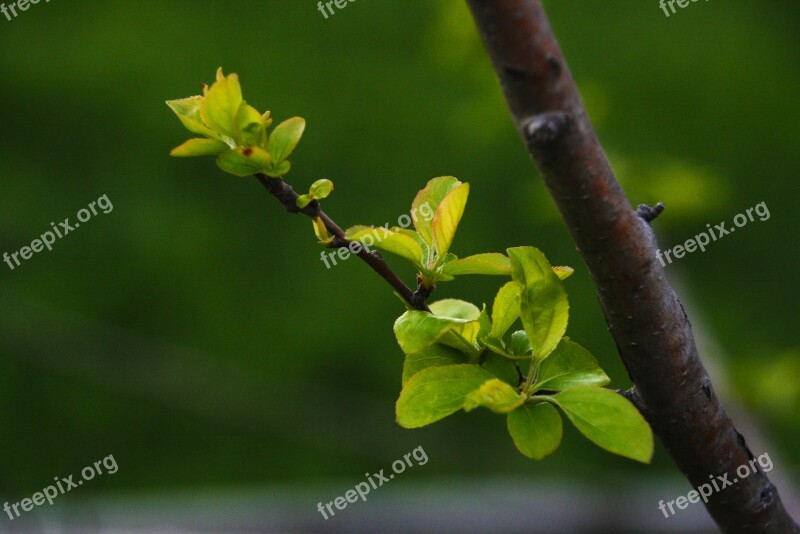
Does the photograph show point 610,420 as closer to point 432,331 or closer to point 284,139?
point 432,331

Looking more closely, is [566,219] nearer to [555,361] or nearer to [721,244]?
[555,361]

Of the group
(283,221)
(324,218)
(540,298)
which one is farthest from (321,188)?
(283,221)

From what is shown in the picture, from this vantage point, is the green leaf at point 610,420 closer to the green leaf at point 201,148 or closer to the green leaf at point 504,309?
the green leaf at point 504,309

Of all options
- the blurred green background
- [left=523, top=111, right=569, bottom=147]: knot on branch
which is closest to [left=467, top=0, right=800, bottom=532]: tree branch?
[left=523, top=111, right=569, bottom=147]: knot on branch

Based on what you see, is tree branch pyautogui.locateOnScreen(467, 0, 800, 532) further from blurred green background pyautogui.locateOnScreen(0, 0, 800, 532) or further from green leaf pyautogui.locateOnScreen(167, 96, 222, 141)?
blurred green background pyautogui.locateOnScreen(0, 0, 800, 532)

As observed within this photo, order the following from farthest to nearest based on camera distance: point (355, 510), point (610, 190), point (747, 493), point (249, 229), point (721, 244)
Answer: point (249, 229) → point (721, 244) → point (355, 510) → point (747, 493) → point (610, 190)

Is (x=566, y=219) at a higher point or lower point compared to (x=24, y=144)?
lower

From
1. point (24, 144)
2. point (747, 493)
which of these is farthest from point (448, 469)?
point (747, 493)
